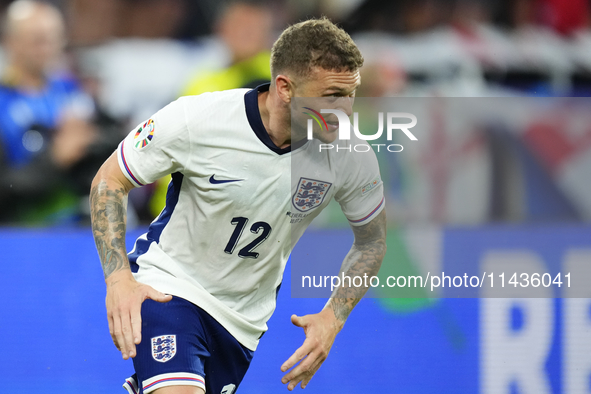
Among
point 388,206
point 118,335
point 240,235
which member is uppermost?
point 388,206

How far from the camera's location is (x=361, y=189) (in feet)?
8.79

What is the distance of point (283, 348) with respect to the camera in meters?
3.91

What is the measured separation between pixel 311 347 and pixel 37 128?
2.71 m

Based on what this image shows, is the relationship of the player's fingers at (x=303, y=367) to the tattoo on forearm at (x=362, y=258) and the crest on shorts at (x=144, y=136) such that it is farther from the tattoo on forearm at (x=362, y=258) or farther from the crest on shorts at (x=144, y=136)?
the crest on shorts at (x=144, y=136)

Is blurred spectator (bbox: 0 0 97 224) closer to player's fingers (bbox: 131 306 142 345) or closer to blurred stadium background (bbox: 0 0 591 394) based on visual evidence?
blurred stadium background (bbox: 0 0 591 394)

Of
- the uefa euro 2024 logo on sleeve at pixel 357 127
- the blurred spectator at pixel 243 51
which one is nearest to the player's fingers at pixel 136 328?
the uefa euro 2024 logo on sleeve at pixel 357 127

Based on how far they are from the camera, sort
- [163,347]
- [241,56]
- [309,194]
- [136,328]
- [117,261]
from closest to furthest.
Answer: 1. [136,328]
2. [117,261]
3. [163,347]
4. [309,194]
5. [241,56]

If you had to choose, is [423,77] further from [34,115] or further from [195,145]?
[195,145]

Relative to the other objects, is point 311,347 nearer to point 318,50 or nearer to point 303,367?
point 303,367

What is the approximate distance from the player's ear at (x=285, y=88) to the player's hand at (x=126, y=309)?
0.80 m

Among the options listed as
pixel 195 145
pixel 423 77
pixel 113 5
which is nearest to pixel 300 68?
pixel 195 145

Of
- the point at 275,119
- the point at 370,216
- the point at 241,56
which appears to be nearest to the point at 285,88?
the point at 275,119

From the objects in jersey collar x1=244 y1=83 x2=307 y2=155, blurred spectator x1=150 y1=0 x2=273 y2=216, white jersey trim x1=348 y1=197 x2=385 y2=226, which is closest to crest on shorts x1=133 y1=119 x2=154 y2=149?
jersey collar x1=244 y1=83 x2=307 y2=155

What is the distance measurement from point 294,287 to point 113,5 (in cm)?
275
